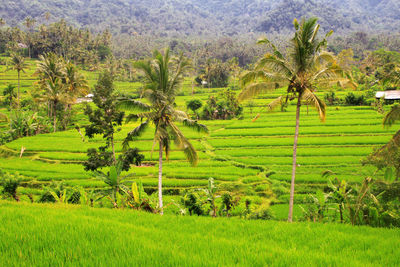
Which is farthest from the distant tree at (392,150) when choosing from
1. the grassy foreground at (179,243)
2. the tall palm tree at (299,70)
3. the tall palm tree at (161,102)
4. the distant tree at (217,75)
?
the distant tree at (217,75)

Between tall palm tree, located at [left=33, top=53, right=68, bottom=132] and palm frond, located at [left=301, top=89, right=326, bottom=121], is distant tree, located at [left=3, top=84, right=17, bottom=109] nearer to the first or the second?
tall palm tree, located at [left=33, top=53, right=68, bottom=132]

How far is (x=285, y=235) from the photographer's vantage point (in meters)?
5.90

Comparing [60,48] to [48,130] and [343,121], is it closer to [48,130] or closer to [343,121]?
[48,130]

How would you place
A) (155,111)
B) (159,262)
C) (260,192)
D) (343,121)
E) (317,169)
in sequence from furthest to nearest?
1. (343,121)
2. (317,169)
3. (260,192)
4. (155,111)
5. (159,262)

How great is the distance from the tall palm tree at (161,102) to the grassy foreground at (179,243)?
4.99 metres

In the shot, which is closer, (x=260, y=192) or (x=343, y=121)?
(x=260, y=192)

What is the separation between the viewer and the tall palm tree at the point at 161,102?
37.2 ft

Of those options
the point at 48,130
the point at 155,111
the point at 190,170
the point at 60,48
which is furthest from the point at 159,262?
the point at 60,48

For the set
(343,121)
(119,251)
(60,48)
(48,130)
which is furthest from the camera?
(60,48)

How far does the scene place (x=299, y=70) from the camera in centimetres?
1027

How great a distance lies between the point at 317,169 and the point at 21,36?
278 ft

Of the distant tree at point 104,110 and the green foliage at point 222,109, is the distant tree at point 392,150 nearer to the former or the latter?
the distant tree at point 104,110

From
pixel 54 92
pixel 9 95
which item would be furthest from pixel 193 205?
pixel 9 95

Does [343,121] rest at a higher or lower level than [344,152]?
higher
